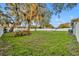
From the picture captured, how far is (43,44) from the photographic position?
7.17 feet

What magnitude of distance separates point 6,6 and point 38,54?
0.54 m

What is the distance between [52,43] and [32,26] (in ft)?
0.81

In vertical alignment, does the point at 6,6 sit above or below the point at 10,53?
above

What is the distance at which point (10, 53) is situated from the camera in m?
2.17

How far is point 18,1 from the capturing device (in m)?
2.21

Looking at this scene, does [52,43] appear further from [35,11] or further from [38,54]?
[35,11]

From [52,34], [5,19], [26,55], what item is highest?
[5,19]

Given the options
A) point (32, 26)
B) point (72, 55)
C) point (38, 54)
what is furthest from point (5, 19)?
point (72, 55)

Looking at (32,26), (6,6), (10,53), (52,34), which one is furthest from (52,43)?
(6,6)

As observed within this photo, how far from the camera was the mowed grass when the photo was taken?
85.4 inches

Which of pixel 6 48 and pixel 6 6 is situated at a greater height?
pixel 6 6

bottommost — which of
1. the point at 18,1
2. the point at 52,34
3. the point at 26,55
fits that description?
the point at 26,55

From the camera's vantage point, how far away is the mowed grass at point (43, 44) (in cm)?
217

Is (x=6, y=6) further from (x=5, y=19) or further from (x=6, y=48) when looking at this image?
(x=6, y=48)
